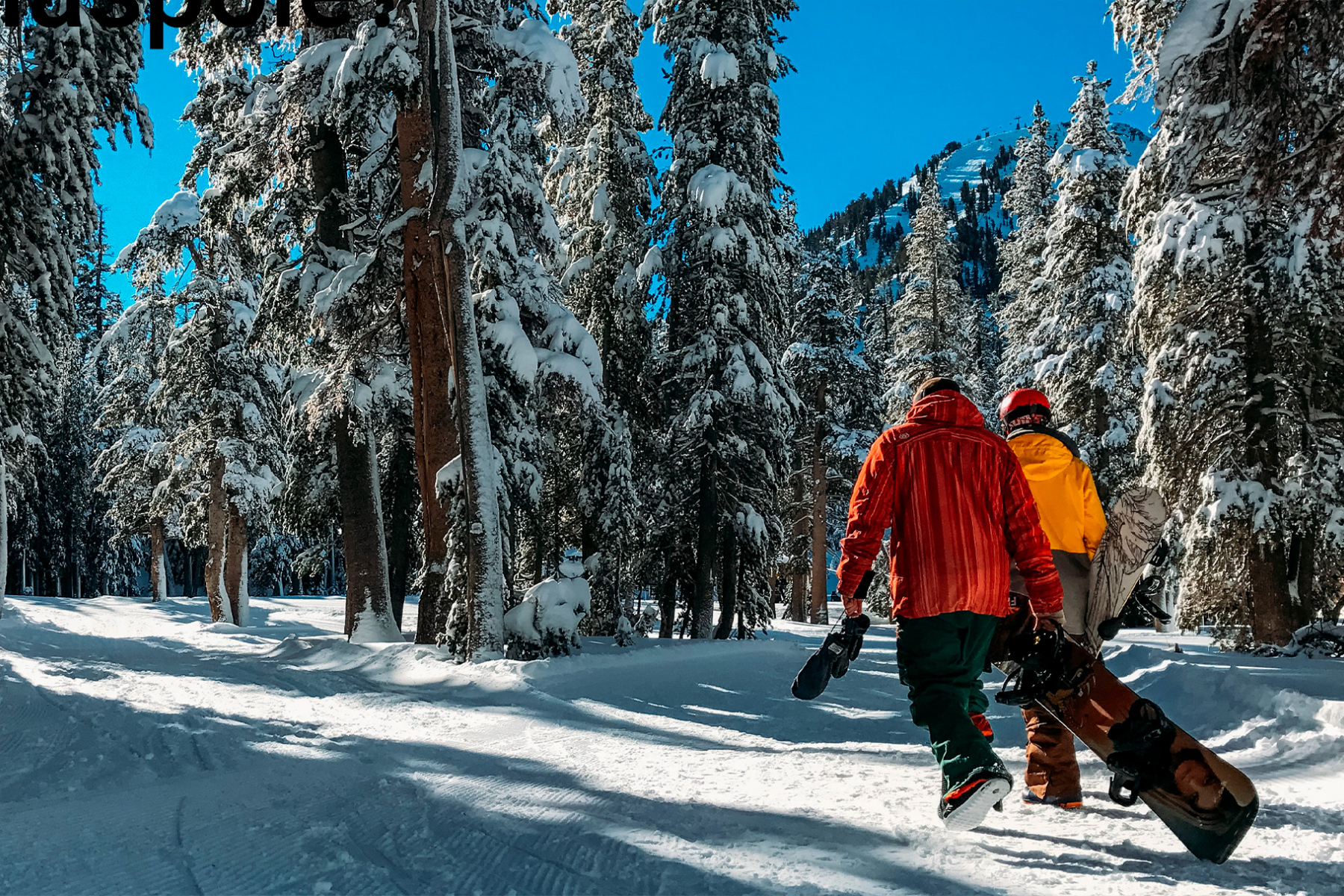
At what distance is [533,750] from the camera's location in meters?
5.60

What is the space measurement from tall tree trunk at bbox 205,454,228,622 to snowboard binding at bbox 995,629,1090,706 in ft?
84.2

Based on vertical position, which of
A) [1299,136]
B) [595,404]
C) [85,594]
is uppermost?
[1299,136]

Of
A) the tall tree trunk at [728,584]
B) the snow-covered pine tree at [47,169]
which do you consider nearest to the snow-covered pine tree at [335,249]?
the snow-covered pine tree at [47,169]

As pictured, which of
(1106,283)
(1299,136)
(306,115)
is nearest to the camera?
(1299,136)

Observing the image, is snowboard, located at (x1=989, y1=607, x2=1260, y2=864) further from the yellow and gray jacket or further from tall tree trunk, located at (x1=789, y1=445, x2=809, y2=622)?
tall tree trunk, located at (x1=789, y1=445, x2=809, y2=622)

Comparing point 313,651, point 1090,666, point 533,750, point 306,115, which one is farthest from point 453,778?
point 306,115

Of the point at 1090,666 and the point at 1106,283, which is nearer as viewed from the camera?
the point at 1090,666

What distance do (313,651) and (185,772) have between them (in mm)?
7418

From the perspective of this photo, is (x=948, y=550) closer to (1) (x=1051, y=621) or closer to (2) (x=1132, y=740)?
(1) (x=1051, y=621)

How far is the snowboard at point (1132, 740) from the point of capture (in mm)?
3047

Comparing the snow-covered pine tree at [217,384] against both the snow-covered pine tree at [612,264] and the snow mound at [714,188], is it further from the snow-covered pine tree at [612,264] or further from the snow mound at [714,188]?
the snow mound at [714,188]

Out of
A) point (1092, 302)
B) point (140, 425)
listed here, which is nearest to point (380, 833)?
point (1092, 302)

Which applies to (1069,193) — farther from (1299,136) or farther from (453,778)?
(453,778)

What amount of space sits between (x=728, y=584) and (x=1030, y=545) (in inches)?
614
